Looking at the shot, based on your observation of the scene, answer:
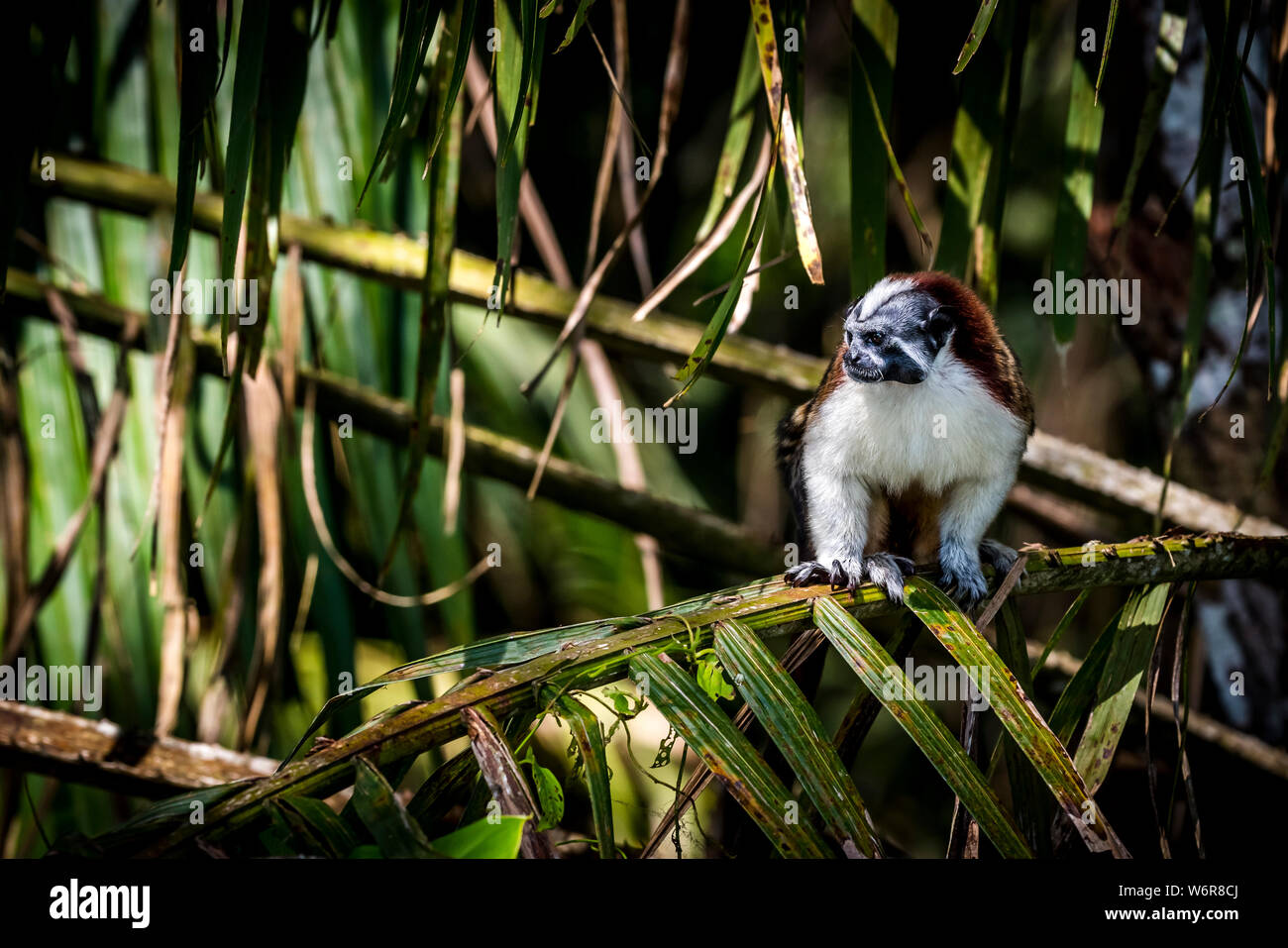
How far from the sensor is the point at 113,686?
9.52 feet

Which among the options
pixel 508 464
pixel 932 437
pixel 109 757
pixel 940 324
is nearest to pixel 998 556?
pixel 932 437

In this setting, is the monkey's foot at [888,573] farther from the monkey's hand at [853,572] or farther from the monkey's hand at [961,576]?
the monkey's hand at [961,576]

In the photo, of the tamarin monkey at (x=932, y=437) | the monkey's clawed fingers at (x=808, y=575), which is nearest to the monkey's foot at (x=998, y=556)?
the tamarin monkey at (x=932, y=437)

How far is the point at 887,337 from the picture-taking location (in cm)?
249

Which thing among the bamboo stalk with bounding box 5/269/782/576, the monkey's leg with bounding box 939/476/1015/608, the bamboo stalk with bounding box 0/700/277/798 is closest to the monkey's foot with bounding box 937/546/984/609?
the monkey's leg with bounding box 939/476/1015/608

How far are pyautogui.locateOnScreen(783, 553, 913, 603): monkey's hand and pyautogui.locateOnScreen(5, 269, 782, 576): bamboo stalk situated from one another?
505 millimetres

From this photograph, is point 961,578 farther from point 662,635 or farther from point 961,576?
point 662,635

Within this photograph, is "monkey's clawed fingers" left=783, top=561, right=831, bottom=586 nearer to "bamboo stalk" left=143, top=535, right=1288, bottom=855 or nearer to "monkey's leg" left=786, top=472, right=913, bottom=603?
"monkey's leg" left=786, top=472, right=913, bottom=603

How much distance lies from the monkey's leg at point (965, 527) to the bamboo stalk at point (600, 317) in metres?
0.32

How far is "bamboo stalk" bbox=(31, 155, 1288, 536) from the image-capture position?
2811 millimetres

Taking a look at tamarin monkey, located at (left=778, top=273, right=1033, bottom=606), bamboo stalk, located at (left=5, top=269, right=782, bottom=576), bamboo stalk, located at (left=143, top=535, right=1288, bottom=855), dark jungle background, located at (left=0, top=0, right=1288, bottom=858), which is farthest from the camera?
bamboo stalk, located at (left=5, top=269, right=782, bottom=576)

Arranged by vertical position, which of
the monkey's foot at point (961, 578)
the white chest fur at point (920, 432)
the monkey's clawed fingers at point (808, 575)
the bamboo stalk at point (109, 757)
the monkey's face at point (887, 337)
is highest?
the monkey's face at point (887, 337)

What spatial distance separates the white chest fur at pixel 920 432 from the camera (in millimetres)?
2637
